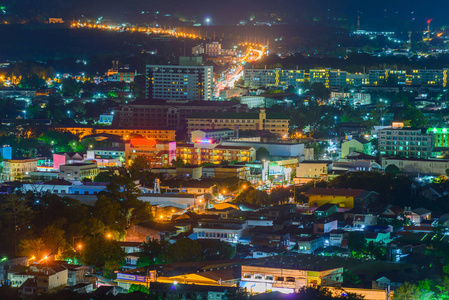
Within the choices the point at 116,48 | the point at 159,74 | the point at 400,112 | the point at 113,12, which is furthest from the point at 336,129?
the point at 113,12

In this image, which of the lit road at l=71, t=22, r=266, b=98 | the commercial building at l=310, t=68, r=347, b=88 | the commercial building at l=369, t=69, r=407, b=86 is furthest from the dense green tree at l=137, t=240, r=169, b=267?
the commercial building at l=369, t=69, r=407, b=86

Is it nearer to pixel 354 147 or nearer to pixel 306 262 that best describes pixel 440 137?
pixel 354 147

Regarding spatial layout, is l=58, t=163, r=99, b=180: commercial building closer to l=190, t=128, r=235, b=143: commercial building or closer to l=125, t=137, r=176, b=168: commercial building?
l=125, t=137, r=176, b=168: commercial building

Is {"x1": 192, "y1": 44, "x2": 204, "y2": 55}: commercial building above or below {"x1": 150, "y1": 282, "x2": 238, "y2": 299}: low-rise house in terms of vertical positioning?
above

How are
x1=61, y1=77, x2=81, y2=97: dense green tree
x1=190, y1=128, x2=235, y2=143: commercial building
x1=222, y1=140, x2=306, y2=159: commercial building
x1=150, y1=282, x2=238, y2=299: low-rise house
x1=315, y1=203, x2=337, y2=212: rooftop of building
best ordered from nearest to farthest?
x1=150, y1=282, x2=238, y2=299: low-rise house < x1=315, y1=203, x2=337, y2=212: rooftop of building < x1=222, y1=140, x2=306, y2=159: commercial building < x1=190, y1=128, x2=235, y2=143: commercial building < x1=61, y1=77, x2=81, y2=97: dense green tree

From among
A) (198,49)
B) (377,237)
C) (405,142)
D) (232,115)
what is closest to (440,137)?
(405,142)

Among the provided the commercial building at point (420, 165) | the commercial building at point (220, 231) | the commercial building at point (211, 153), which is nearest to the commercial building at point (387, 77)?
the commercial building at point (211, 153)
